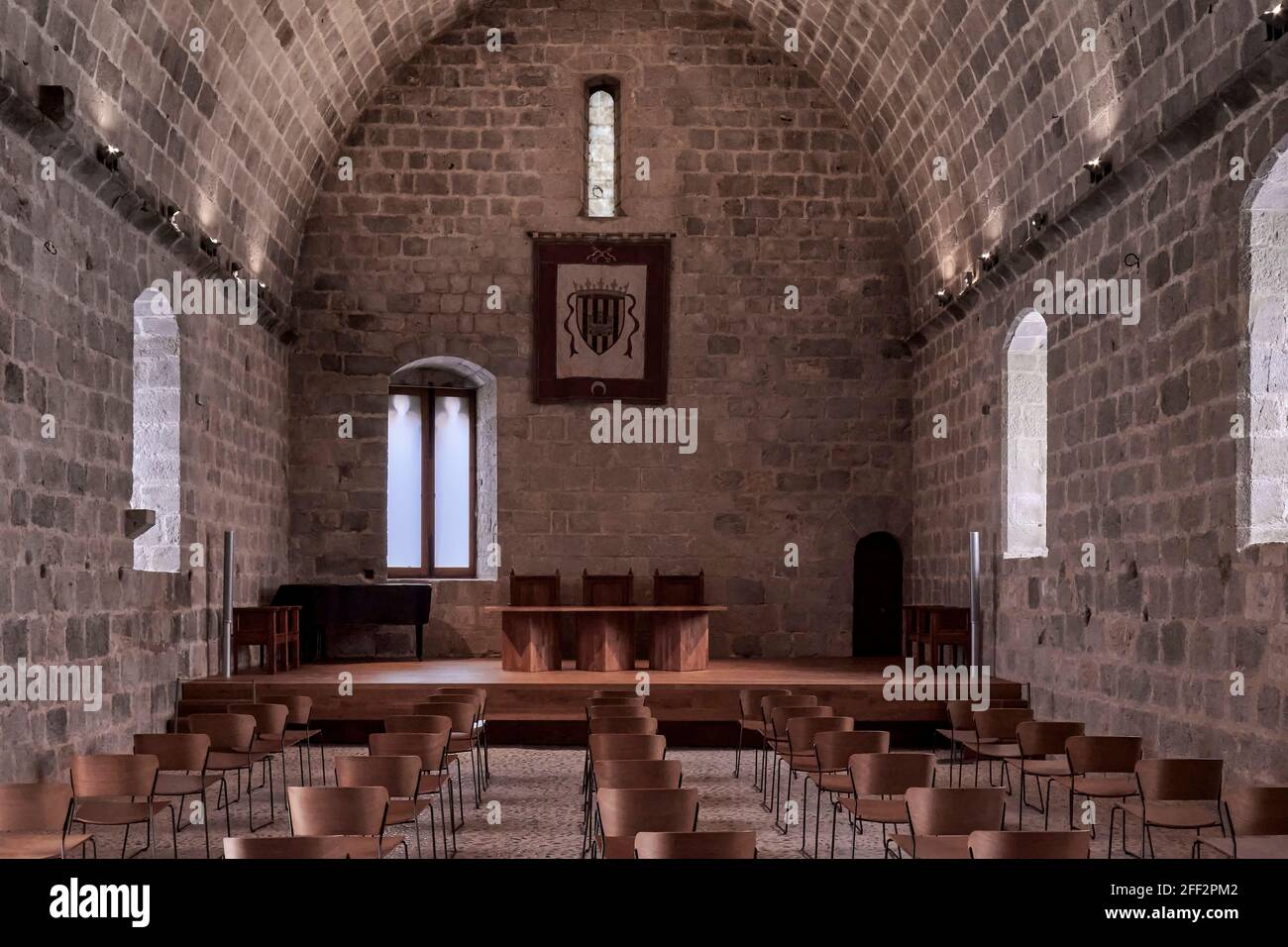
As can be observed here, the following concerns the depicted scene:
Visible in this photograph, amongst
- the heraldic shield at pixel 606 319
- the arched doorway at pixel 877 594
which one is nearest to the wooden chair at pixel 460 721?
the heraldic shield at pixel 606 319

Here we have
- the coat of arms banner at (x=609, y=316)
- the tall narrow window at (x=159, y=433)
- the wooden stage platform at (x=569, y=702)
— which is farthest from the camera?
the coat of arms banner at (x=609, y=316)

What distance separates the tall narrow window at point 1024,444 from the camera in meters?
13.0

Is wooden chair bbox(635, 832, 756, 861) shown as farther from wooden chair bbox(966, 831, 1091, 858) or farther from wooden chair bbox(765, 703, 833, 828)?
wooden chair bbox(765, 703, 833, 828)

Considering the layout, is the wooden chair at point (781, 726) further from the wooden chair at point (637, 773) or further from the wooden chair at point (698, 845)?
the wooden chair at point (698, 845)

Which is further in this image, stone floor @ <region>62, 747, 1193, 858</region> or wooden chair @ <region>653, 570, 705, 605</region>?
wooden chair @ <region>653, 570, 705, 605</region>

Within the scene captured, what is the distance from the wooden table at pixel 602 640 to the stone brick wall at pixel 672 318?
2650 mm

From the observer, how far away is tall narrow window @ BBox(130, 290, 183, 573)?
12.1m

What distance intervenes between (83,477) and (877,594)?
9.61 meters

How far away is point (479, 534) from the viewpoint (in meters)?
17.0

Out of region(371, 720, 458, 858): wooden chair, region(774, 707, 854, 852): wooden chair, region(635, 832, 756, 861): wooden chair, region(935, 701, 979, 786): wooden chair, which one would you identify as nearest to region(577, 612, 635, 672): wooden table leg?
region(935, 701, 979, 786): wooden chair

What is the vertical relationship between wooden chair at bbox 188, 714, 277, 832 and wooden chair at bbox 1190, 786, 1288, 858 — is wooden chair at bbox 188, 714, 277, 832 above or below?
below

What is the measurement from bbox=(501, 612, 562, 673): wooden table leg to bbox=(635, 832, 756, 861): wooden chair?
9.01 metres
